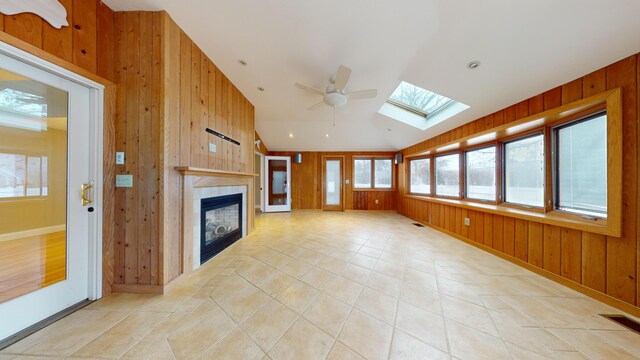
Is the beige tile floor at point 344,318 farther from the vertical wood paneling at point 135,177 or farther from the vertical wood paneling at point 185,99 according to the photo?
the vertical wood paneling at point 185,99

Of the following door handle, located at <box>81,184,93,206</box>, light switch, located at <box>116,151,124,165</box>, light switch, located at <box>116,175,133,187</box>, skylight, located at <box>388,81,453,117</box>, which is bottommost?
door handle, located at <box>81,184,93,206</box>

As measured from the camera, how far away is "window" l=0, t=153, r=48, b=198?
1.34m

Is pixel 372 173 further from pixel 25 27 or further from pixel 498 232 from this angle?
pixel 25 27

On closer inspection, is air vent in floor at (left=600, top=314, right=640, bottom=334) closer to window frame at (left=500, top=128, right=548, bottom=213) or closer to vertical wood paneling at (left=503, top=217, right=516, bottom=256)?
vertical wood paneling at (left=503, top=217, right=516, bottom=256)

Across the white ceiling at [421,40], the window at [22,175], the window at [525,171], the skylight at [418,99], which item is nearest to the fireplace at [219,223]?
the window at [22,175]

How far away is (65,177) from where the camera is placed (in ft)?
5.29

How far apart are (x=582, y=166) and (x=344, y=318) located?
122 inches

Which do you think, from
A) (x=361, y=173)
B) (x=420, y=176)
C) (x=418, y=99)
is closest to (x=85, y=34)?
(x=418, y=99)

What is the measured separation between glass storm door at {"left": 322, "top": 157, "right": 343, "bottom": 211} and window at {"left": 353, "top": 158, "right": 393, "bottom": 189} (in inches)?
22.2

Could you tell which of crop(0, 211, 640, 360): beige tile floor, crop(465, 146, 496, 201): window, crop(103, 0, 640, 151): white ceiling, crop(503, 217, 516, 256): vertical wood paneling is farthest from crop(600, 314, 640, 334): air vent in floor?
crop(103, 0, 640, 151): white ceiling

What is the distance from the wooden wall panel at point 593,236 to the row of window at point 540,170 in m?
0.34

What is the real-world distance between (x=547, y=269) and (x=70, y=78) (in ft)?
17.0

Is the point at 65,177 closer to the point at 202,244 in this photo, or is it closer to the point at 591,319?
the point at 202,244

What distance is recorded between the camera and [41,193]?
4.97 ft
